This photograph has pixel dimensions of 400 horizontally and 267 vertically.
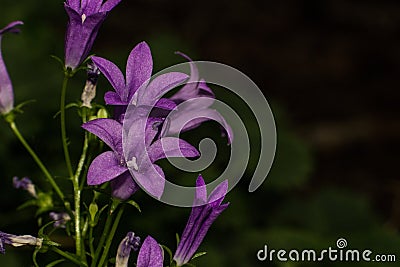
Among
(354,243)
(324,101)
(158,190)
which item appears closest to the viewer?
(158,190)

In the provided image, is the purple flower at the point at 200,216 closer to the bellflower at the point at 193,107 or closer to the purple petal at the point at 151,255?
the purple petal at the point at 151,255

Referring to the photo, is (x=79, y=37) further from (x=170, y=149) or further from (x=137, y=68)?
(x=170, y=149)

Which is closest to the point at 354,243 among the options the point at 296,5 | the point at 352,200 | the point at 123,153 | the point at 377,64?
the point at 352,200

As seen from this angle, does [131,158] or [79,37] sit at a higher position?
[79,37]

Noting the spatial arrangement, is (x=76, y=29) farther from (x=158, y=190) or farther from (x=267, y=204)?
(x=267, y=204)

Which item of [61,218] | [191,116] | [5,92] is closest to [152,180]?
[191,116]

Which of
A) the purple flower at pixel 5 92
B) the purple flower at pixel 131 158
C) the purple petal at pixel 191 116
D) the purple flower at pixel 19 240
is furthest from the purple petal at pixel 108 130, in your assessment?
the purple flower at pixel 5 92
